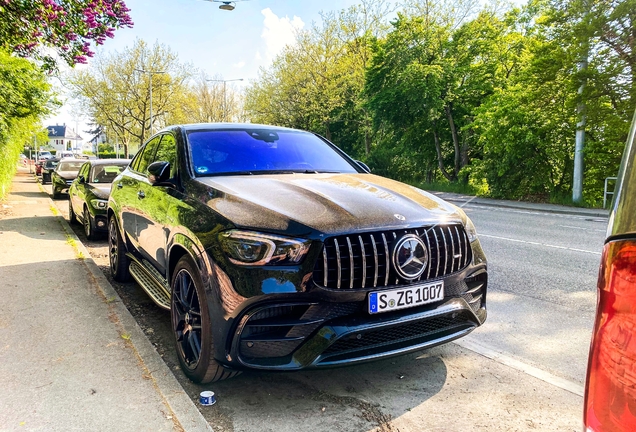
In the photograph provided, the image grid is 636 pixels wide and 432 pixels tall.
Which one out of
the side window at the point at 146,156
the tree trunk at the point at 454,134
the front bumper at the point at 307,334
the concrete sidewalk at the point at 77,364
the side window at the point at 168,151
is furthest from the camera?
the tree trunk at the point at 454,134

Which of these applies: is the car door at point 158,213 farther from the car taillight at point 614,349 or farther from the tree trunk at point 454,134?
the tree trunk at point 454,134

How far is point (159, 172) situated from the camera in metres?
3.82

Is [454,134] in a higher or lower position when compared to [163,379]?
higher

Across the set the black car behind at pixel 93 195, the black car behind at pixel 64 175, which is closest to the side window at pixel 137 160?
the black car behind at pixel 93 195

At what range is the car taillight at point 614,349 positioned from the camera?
1103 mm

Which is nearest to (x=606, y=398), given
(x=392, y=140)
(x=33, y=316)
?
(x=33, y=316)

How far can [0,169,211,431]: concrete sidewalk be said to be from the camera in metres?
2.71

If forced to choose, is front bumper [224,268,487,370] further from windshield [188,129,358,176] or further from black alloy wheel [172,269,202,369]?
windshield [188,129,358,176]

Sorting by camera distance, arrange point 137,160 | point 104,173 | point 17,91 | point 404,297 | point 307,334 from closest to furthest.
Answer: point 307,334, point 404,297, point 137,160, point 104,173, point 17,91

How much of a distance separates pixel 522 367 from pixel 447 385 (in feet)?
2.28

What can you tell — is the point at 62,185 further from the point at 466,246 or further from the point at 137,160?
the point at 466,246

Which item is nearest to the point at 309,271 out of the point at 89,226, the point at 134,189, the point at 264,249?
the point at 264,249

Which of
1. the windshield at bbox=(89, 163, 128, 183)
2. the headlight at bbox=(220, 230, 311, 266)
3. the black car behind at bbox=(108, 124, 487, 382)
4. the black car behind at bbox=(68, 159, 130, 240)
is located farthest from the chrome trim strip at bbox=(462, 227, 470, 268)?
the windshield at bbox=(89, 163, 128, 183)

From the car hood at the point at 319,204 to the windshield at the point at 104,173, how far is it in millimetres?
7253
